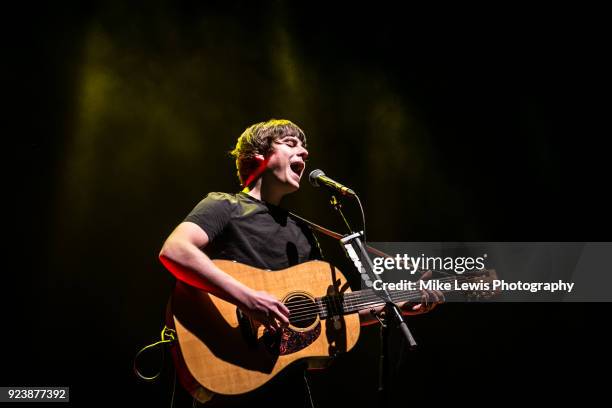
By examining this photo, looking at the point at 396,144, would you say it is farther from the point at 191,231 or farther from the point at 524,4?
the point at 191,231

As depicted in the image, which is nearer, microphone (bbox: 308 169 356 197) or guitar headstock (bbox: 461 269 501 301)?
microphone (bbox: 308 169 356 197)

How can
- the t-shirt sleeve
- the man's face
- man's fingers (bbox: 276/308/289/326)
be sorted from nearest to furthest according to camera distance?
man's fingers (bbox: 276/308/289/326)
the t-shirt sleeve
the man's face

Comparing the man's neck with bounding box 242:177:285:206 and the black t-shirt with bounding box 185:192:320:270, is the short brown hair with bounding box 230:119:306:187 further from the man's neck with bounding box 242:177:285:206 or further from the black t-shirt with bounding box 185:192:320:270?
the black t-shirt with bounding box 185:192:320:270

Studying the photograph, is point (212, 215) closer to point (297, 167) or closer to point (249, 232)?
point (249, 232)

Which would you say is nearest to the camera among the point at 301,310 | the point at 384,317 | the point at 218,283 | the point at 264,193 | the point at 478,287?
the point at 218,283

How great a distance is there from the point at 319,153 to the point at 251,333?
211cm

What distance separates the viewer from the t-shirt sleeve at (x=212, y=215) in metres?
2.22

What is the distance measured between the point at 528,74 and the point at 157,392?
3.99 meters

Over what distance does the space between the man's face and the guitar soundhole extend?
26.0 inches

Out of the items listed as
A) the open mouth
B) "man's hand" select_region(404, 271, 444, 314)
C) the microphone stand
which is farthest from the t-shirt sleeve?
"man's hand" select_region(404, 271, 444, 314)

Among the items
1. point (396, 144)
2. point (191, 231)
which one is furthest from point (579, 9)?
point (191, 231)

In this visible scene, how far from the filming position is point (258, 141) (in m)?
2.76

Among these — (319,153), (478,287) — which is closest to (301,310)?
(478,287)

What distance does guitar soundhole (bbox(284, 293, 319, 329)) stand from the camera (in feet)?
7.35
